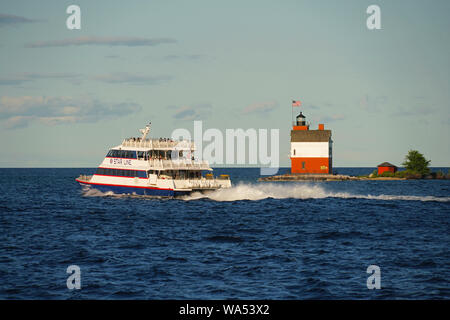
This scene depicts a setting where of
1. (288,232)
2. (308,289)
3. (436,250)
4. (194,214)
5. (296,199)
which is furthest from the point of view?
(296,199)

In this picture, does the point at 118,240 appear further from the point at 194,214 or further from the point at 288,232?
the point at 194,214

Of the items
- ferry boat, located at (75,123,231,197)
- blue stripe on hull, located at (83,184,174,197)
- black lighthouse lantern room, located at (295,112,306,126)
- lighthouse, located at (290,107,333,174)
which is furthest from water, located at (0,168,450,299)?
black lighthouse lantern room, located at (295,112,306,126)

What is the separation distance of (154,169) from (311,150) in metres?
61.1

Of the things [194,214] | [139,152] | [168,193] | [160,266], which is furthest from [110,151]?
[160,266]

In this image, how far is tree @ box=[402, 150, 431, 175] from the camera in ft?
403

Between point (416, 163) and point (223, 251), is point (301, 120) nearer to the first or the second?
point (416, 163)

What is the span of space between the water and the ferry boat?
3674 millimetres

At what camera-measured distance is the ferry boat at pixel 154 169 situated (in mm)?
54250

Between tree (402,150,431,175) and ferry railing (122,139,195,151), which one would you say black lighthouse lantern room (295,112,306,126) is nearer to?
tree (402,150,431,175)

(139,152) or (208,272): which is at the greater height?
(139,152)

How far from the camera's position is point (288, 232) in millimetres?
34781

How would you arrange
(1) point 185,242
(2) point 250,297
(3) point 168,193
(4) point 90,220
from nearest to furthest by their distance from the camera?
(2) point 250,297 → (1) point 185,242 → (4) point 90,220 → (3) point 168,193

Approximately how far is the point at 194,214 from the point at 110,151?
16.6 metres

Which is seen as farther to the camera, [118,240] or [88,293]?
[118,240]
